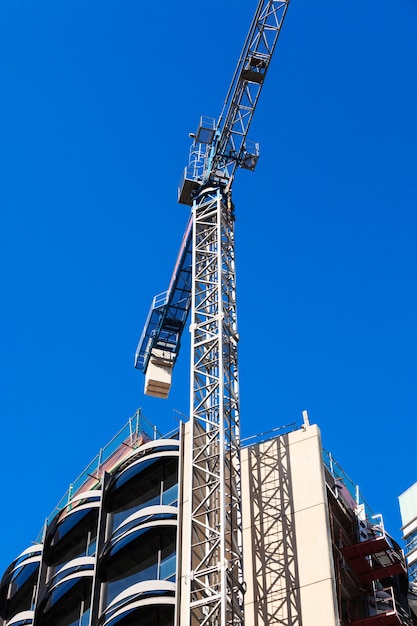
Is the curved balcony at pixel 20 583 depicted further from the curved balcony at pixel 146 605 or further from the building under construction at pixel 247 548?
the curved balcony at pixel 146 605

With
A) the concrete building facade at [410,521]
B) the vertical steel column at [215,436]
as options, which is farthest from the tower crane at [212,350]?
the concrete building facade at [410,521]

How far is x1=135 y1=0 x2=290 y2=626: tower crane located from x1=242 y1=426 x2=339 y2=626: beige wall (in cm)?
102

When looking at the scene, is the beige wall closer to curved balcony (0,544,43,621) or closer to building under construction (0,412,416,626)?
building under construction (0,412,416,626)

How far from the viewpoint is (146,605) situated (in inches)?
1833

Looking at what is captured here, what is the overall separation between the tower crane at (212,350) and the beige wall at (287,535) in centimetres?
102

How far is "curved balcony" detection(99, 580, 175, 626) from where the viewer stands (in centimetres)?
4659

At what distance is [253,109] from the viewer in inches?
2756

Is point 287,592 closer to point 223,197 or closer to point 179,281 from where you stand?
point 223,197

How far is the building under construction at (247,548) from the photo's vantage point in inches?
1837

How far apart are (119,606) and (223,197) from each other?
28.0 metres

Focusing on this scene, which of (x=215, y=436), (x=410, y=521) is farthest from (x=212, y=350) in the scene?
(x=410, y=521)

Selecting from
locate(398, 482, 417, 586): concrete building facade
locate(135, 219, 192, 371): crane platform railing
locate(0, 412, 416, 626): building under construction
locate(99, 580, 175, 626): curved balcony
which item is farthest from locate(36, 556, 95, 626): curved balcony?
locate(398, 482, 417, 586): concrete building facade

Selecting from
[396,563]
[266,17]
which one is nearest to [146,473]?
[396,563]

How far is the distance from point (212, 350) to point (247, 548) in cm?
1167
